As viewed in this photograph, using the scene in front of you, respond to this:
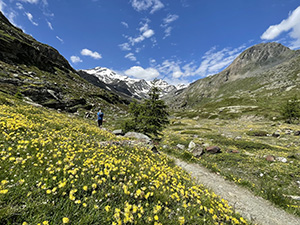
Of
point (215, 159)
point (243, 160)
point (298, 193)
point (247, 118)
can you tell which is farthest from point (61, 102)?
point (247, 118)

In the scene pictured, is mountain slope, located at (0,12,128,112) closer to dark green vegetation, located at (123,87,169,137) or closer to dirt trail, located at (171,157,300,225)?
dark green vegetation, located at (123,87,169,137)

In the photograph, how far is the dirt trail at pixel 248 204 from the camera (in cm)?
577

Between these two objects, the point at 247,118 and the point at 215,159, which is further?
the point at 247,118

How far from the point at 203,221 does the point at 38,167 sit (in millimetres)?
4166

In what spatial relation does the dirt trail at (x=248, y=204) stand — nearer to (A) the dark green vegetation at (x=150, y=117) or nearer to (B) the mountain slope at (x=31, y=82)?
(A) the dark green vegetation at (x=150, y=117)

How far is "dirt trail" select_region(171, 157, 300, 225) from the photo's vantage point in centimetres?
577

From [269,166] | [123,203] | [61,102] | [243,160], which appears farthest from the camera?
[61,102]

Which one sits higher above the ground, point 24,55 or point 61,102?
point 24,55

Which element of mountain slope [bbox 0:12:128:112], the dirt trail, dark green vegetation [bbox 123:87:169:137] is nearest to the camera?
the dirt trail

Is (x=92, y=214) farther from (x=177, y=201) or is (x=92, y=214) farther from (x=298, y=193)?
(x=298, y=193)

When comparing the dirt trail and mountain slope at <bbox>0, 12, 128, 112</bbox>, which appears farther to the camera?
mountain slope at <bbox>0, 12, 128, 112</bbox>

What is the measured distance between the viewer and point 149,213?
3100 millimetres

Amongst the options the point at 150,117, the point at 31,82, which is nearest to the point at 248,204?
the point at 150,117

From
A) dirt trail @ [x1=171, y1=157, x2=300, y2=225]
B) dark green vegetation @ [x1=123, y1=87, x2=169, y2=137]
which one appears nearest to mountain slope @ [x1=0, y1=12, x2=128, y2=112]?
dark green vegetation @ [x1=123, y1=87, x2=169, y2=137]
